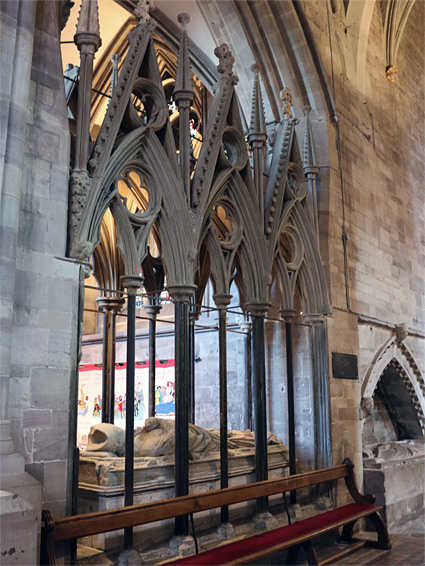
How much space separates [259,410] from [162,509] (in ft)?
5.63

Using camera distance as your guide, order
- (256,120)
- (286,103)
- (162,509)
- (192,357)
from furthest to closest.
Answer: (192,357) → (286,103) → (256,120) → (162,509)

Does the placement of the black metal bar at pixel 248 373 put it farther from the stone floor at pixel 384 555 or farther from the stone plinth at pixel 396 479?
the stone floor at pixel 384 555

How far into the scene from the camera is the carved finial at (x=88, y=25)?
170 inches

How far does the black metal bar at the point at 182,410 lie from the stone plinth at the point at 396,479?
10.2 feet

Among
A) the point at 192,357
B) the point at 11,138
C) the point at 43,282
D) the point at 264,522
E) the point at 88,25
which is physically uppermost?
the point at 88,25

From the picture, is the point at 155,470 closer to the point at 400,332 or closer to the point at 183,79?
the point at 183,79

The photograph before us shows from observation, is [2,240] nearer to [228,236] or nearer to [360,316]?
[228,236]

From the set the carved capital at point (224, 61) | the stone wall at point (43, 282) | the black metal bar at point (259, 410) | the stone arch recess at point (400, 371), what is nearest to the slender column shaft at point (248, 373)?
the stone arch recess at point (400, 371)

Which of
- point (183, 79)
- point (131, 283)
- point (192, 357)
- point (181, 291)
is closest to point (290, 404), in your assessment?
point (192, 357)

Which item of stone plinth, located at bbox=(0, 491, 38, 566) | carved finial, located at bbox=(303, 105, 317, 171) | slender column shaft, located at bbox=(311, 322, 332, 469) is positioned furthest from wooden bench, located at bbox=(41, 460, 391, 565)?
carved finial, located at bbox=(303, 105, 317, 171)

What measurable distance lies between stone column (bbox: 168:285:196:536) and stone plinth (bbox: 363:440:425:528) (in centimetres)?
311

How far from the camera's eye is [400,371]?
8.39 m

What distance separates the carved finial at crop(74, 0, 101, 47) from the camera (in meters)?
4.32

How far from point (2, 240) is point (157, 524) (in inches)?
98.3
